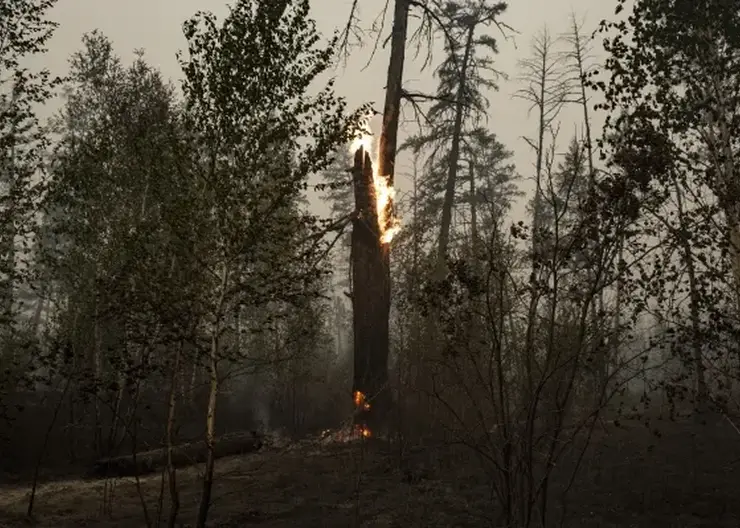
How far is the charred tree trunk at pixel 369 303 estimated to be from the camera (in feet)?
43.4

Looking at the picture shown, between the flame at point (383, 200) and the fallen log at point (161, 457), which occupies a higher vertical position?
the flame at point (383, 200)

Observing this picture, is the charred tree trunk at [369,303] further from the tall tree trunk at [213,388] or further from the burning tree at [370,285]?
the tall tree trunk at [213,388]

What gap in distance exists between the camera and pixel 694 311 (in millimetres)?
8430

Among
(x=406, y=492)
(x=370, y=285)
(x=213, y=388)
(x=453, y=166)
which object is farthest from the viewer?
(x=453, y=166)

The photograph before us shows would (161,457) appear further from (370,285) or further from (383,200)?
(383,200)

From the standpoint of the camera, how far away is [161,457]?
13.8m

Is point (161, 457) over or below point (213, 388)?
below

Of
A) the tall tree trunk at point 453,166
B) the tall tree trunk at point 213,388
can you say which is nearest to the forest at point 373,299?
the tall tree trunk at point 213,388

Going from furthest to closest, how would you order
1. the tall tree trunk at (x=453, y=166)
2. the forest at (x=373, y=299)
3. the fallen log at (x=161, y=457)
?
the tall tree trunk at (x=453, y=166) < the fallen log at (x=161, y=457) < the forest at (x=373, y=299)

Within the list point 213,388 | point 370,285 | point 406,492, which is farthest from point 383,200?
point 213,388

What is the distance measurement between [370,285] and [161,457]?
666 cm

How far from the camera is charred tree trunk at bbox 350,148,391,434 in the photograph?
13.2m

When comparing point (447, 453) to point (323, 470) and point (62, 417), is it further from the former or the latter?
point (62, 417)

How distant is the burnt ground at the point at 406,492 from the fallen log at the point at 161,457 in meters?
0.46
